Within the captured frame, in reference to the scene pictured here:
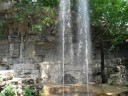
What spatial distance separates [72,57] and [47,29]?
6.35 ft

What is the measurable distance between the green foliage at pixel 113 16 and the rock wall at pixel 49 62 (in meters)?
1.07

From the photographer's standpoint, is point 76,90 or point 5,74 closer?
point 5,74

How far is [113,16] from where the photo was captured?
1381 cm

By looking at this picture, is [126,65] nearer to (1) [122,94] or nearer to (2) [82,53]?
(2) [82,53]

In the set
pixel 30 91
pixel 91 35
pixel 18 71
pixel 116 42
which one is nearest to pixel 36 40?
pixel 18 71

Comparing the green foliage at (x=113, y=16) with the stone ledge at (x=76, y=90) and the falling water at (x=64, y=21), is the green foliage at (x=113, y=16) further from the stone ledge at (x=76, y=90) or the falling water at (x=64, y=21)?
the stone ledge at (x=76, y=90)

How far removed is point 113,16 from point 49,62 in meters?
3.85

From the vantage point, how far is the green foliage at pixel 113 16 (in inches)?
541

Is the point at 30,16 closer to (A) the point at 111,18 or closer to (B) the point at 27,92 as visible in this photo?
(A) the point at 111,18

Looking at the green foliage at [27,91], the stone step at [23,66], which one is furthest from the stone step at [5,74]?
the stone step at [23,66]

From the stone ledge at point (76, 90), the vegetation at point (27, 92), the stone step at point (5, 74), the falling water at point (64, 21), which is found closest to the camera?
the stone step at point (5, 74)

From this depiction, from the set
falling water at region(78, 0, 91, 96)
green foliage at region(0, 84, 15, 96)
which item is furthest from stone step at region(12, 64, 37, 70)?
green foliage at region(0, 84, 15, 96)

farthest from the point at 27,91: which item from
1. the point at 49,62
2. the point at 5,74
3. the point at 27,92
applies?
the point at 49,62

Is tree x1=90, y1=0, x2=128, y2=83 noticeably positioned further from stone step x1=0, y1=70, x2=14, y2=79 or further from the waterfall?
stone step x1=0, y1=70, x2=14, y2=79
